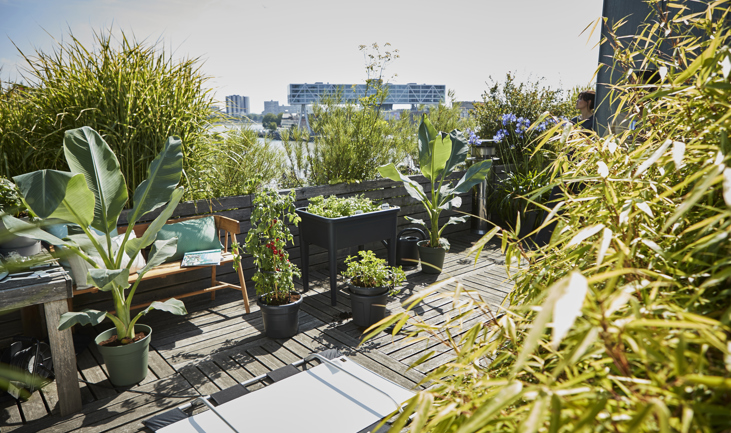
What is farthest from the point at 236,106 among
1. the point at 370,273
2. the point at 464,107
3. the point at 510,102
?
the point at 464,107

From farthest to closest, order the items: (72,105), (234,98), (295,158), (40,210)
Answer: (295,158), (234,98), (72,105), (40,210)

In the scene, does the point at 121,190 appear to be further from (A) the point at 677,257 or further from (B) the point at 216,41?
(B) the point at 216,41

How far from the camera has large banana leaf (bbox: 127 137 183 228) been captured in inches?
109

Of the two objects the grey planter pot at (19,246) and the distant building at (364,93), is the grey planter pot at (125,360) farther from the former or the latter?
the distant building at (364,93)

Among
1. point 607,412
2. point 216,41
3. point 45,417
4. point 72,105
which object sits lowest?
point 45,417

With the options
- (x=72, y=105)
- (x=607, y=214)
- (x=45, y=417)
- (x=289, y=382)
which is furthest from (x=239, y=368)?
(x=607, y=214)

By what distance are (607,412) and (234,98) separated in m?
4.32

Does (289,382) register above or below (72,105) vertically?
below

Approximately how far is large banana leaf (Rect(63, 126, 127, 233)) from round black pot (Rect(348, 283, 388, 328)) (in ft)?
5.62

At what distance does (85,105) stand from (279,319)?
2.17 m

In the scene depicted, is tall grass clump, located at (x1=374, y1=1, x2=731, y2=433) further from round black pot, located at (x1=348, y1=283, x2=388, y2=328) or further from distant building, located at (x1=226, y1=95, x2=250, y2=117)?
distant building, located at (x1=226, y1=95, x2=250, y2=117)

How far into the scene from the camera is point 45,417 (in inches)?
93.7

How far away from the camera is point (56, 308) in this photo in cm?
232

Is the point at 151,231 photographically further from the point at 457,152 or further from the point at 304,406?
the point at 457,152
